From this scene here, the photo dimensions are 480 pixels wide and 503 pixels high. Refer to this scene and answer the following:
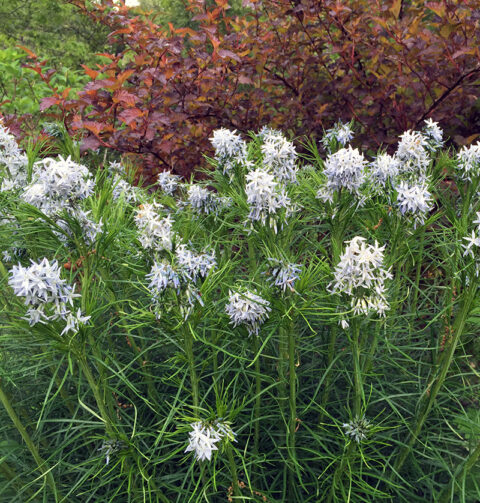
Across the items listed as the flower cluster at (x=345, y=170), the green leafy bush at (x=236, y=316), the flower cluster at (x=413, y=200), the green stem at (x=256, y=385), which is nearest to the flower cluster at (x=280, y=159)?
the green leafy bush at (x=236, y=316)

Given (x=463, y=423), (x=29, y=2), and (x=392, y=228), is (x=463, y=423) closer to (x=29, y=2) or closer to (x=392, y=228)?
(x=392, y=228)

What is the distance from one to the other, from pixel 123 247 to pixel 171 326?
57 centimetres

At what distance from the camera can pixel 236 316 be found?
71.1 inches

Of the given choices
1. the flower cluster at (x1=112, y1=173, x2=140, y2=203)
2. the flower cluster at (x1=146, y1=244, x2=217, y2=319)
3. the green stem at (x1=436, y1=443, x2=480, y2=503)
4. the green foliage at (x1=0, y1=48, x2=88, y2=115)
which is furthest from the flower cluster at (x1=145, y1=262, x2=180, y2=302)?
the green foliage at (x1=0, y1=48, x2=88, y2=115)

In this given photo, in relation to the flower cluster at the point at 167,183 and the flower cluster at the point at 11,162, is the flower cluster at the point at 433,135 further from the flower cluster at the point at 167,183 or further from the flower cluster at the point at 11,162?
the flower cluster at the point at 11,162

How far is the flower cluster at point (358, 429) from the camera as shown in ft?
6.28

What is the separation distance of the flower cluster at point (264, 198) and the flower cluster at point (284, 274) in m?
0.19

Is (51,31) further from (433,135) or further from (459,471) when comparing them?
(459,471)

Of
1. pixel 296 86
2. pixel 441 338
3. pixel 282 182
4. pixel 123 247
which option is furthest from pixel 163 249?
pixel 296 86

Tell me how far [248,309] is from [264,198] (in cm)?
41

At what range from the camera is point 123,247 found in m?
2.15

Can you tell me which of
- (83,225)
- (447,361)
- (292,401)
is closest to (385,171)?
(447,361)

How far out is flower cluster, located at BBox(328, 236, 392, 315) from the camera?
62.3 inches

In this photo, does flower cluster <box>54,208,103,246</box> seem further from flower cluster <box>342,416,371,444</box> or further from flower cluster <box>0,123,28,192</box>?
flower cluster <box>342,416,371,444</box>
